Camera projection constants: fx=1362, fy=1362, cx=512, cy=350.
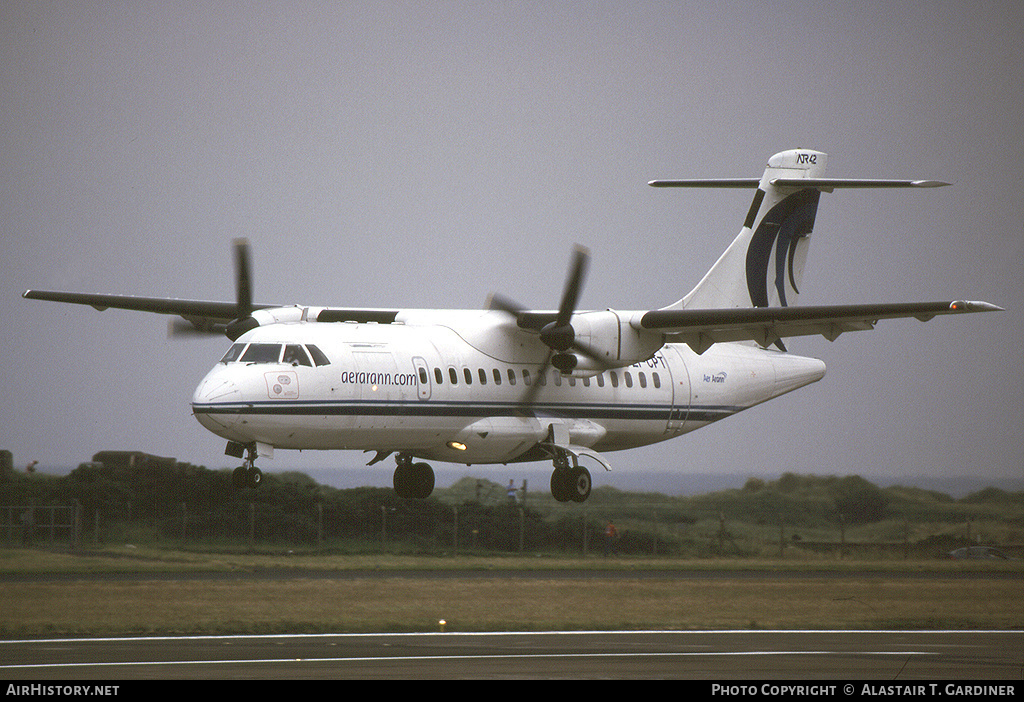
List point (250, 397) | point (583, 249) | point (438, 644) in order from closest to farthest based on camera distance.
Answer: point (250, 397)
point (583, 249)
point (438, 644)

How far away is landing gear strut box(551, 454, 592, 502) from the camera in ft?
93.6

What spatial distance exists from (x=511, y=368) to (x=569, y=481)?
266 centimetres

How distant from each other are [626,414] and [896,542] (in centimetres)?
1934

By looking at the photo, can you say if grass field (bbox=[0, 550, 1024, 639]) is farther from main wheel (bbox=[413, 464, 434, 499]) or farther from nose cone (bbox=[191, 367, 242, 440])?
nose cone (bbox=[191, 367, 242, 440])

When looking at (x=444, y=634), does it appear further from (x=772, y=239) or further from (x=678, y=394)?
(x=772, y=239)

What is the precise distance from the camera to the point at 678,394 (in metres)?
31.2

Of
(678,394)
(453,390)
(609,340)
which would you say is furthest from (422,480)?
(678,394)

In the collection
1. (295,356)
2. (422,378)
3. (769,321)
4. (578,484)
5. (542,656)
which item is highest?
(769,321)

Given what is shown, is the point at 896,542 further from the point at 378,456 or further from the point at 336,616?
the point at 378,456

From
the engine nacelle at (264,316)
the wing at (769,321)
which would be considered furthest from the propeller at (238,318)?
the wing at (769,321)

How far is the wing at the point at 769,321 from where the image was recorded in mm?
25422

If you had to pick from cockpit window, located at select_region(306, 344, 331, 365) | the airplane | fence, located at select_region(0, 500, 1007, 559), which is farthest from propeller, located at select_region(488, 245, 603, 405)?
fence, located at select_region(0, 500, 1007, 559)

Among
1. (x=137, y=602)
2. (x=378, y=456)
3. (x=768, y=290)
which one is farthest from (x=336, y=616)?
(x=768, y=290)

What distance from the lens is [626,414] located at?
30188mm
